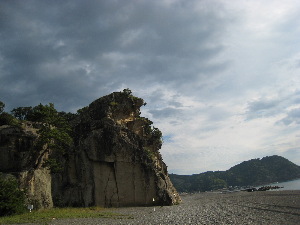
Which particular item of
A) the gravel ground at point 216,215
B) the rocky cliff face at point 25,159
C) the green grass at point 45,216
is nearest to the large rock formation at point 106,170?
the rocky cliff face at point 25,159

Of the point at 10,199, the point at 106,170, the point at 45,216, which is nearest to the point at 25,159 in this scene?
the point at 10,199

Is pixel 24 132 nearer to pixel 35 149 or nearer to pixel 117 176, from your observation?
pixel 35 149

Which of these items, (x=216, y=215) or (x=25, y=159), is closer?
(x=216, y=215)

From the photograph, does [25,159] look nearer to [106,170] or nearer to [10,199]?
[10,199]

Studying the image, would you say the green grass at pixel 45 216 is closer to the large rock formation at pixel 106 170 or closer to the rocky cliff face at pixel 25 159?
the rocky cliff face at pixel 25 159

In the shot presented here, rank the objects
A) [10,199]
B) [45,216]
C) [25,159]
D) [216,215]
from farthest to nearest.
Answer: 1. [25,159]
2. [216,215]
3. [10,199]
4. [45,216]

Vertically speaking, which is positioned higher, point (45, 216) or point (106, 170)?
point (106, 170)

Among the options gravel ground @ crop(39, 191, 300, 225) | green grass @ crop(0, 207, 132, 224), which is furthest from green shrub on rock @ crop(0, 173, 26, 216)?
gravel ground @ crop(39, 191, 300, 225)

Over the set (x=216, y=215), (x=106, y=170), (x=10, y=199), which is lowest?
(x=216, y=215)

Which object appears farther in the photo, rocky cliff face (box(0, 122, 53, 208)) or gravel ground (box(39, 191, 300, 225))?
rocky cliff face (box(0, 122, 53, 208))

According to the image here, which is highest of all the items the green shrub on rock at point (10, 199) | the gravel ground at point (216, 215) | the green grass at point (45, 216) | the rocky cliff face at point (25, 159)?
the rocky cliff face at point (25, 159)

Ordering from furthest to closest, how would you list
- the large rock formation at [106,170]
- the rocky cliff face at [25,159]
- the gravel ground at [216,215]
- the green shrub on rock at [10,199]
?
1. the large rock formation at [106,170]
2. the rocky cliff face at [25,159]
3. the green shrub on rock at [10,199]
4. the gravel ground at [216,215]

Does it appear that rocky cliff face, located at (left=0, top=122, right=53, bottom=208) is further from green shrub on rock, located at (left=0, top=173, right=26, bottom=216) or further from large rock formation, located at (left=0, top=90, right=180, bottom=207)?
green shrub on rock, located at (left=0, top=173, right=26, bottom=216)

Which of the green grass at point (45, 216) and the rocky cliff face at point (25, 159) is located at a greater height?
the rocky cliff face at point (25, 159)
